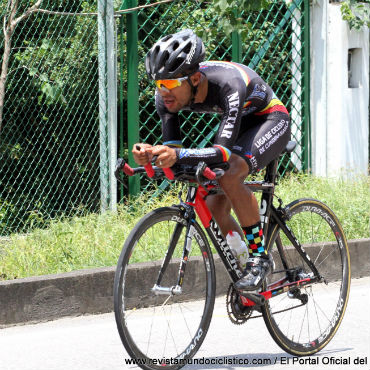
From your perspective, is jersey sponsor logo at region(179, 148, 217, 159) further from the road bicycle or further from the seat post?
the seat post

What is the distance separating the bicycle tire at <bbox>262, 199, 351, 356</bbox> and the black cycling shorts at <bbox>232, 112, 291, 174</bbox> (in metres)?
0.45

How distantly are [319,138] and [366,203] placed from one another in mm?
2081

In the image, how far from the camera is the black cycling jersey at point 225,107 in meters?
4.70

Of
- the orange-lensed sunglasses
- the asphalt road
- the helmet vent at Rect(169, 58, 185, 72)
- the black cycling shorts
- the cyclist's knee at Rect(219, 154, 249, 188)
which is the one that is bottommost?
the asphalt road

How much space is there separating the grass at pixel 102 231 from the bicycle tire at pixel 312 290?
6.75 ft

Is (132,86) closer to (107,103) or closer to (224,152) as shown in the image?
(107,103)

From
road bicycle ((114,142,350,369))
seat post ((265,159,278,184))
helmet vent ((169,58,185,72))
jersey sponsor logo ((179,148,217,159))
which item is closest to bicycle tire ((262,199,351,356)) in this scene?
road bicycle ((114,142,350,369))

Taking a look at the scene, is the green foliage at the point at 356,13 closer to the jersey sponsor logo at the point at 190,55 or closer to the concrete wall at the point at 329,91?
the concrete wall at the point at 329,91

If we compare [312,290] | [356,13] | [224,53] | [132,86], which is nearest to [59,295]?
[312,290]

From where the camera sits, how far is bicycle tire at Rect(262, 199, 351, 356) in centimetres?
538

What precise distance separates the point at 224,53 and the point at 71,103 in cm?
213

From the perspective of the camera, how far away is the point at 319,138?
11.4 meters

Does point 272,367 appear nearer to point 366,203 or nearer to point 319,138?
point 366,203

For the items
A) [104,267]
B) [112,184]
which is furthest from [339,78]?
[104,267]
